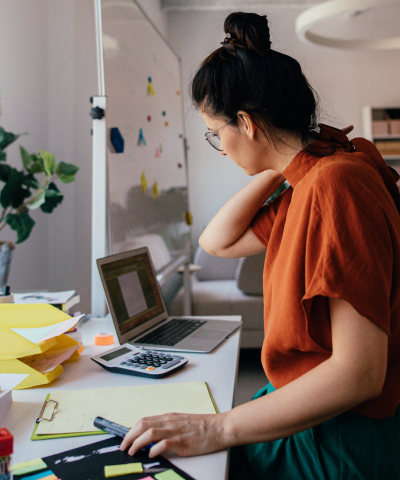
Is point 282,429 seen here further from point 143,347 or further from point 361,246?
point 143,347

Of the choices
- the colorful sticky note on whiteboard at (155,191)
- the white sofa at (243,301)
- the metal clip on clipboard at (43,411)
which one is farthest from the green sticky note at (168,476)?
the white sofa at (243,301)

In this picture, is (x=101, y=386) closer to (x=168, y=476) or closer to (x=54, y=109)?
(x=168, y=476)

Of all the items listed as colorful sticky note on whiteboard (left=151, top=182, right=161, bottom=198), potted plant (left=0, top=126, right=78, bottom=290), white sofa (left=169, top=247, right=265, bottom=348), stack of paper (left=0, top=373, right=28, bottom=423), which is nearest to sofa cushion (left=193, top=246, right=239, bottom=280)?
white sofa (left=169, top=247, right=265, bottom=348)

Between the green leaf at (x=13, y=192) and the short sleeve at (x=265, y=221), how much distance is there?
34.2 inches

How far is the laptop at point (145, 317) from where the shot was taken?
3.76ft

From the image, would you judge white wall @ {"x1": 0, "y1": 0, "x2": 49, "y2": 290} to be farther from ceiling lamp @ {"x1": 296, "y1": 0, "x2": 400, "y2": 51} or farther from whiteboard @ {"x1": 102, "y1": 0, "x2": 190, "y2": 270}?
ceiling lamp @ {"x1": 296, "y1": 0, "x2": 400, "y2": 51}

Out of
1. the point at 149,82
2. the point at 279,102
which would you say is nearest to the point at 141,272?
the point at 279,102

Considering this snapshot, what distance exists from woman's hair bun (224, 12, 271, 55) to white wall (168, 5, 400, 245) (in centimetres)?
363

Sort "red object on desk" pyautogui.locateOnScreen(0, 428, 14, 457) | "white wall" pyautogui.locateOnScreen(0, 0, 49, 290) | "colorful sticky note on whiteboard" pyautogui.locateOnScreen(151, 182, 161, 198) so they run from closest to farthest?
"red object on desk" pyautogui.locateOnScreen(0, 428, 14, 457), "white wall" pyautogui.locateOnScreen(0, 0, 49, 290), "colorful sticky note on whiteboard" pyautogui.locateOnScreen(151, 182, 161, 198)

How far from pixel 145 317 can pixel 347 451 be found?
28.5 inches

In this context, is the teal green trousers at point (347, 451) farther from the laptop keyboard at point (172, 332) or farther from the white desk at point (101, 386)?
the laptop keyboard at point (172, 332)

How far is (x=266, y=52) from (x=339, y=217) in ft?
1.22

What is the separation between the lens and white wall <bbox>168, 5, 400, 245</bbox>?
4406 mm

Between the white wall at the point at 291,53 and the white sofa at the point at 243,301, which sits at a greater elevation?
the white wall at the point at 291,53
